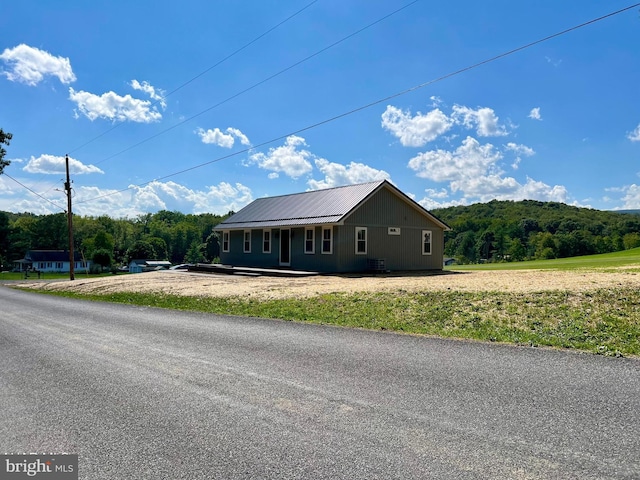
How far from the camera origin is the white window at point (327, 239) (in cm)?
2284

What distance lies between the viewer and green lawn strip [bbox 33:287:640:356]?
7170 mm

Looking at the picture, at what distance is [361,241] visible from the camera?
2334cm

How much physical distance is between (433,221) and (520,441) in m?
23.5

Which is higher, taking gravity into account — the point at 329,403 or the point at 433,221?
the point at 433,221

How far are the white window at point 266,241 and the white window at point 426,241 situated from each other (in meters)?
8.96

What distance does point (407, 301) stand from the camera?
11.6m

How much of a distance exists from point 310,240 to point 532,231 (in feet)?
256

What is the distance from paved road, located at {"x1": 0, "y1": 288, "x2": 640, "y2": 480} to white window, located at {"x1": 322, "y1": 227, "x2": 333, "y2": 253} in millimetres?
15469

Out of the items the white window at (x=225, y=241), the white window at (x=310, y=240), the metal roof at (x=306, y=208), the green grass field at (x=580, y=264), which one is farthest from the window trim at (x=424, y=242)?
the white window at (x=225, y=241)

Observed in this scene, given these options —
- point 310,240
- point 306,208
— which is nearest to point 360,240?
point 310,240

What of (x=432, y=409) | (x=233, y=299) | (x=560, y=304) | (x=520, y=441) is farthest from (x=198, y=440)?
(x=233, y=299)

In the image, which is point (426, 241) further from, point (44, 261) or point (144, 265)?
point (44, 261)

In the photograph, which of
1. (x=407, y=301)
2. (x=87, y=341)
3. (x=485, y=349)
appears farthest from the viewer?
(x=407, y=301)

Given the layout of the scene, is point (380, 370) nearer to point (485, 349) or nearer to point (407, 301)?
point (485, 349)
